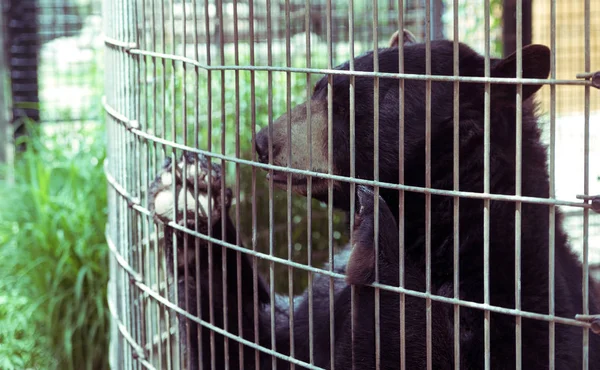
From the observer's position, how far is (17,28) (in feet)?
24.9

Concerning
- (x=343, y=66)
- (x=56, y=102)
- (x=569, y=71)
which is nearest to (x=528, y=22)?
(x=569, y=71)

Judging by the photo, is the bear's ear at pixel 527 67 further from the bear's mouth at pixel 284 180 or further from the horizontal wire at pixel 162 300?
the horizontal wire at pixel 162 300

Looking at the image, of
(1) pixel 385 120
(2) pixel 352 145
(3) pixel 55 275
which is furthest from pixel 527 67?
(3) pixel 55 275

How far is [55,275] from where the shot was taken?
15.1 ft

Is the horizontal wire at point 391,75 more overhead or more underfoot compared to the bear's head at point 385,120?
more overhead

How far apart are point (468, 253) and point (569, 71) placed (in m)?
4.58

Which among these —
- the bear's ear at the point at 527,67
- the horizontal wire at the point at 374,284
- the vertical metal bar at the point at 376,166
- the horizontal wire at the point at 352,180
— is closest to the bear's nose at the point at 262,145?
the horizontal wire at the point at 352,180

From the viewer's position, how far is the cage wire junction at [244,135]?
1741 mm

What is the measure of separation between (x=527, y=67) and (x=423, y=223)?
57 cm

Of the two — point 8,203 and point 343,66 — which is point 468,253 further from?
point 8,203

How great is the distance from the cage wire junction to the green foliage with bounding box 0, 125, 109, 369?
687mm

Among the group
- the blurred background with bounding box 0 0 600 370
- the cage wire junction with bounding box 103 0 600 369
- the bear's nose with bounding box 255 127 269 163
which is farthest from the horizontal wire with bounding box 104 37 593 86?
the bear's nose with bounding box 255 127 269 163

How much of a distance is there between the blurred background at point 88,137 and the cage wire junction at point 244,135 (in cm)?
3

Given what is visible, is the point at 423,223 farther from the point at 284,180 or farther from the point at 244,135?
the point at 244,135
